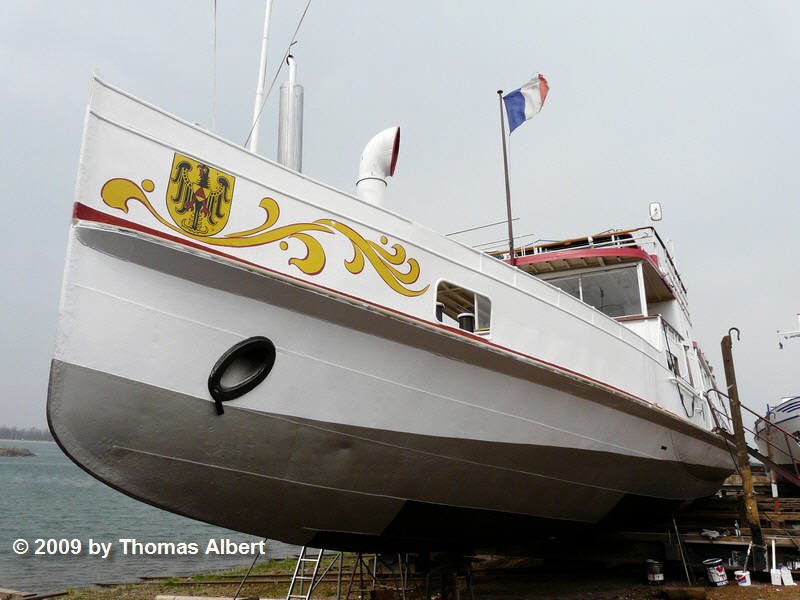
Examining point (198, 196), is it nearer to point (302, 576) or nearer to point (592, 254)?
point (592, 254)

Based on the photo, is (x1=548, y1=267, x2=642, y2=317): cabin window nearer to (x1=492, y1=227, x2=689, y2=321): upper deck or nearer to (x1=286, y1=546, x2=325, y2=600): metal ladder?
(x1=492, y1=227, x2=689, y2=321): upper deck

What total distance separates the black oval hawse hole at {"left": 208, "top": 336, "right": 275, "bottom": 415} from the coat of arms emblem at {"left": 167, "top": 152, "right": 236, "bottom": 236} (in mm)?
817

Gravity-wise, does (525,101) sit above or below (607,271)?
above

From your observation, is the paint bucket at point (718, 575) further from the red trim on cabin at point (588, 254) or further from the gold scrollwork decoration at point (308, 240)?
the gold scrollwork decoration at point (308, 240)

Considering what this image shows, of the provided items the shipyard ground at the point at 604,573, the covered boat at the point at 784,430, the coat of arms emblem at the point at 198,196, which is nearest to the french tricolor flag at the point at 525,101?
the coat of arms emblem at the point at 198,196

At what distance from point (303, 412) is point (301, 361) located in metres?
0.38

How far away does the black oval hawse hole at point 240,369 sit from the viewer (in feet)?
13.5

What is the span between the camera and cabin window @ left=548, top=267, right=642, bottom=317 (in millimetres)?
7934

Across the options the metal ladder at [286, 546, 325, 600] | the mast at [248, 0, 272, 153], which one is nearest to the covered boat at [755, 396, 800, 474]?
the metal ladder at [286, 546, 325, 600]

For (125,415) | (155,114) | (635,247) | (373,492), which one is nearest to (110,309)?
(125,415)

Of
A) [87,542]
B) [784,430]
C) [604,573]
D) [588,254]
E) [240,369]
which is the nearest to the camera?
[240,369]

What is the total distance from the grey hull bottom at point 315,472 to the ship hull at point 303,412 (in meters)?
0.01

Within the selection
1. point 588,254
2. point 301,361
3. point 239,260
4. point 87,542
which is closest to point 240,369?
point 301,361

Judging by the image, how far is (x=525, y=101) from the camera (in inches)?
324
